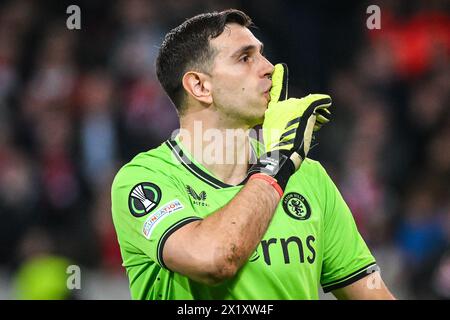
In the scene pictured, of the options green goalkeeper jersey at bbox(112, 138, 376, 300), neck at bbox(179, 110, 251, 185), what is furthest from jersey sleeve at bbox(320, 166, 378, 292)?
neck at bbox(179, 110, 251, 185)

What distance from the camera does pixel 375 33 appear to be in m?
9.72

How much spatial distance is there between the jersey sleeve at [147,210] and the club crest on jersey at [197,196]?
36 mm

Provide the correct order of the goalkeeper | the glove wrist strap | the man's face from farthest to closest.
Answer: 1. the man's face
2. the glove wrist strap
3. the goalkeeper

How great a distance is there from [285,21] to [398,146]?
1817mm

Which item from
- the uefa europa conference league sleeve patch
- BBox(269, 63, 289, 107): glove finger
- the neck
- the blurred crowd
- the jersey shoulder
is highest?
the blurred crowd

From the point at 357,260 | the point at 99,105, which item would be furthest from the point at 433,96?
the point at 357,260

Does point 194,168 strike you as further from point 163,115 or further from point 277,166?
point 163,115

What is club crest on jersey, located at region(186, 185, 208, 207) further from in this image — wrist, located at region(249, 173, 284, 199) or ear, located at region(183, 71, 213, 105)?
ear, located at region(183, 71, 213, 105)

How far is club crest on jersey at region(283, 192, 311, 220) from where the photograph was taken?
4.00 meters

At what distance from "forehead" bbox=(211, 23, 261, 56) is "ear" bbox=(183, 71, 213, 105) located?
144 mm

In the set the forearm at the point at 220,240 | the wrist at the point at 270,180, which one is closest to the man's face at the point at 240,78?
the wrist at the point at 270,180

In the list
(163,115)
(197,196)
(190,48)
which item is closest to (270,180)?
(197,196)

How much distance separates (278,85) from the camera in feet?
13.8
